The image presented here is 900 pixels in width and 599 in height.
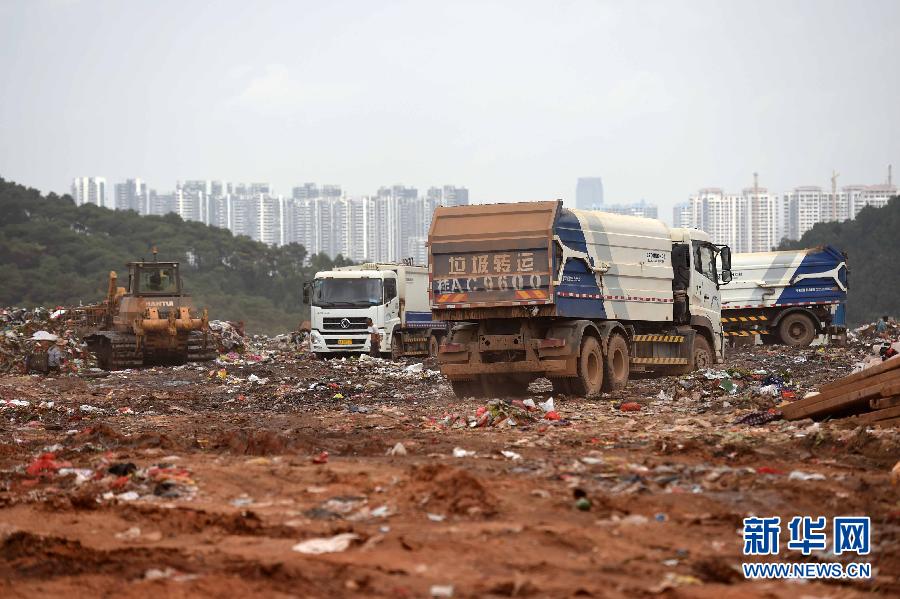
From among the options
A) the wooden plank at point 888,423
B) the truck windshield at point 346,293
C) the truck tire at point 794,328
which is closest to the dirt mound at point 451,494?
the wooden plank at point 888,423

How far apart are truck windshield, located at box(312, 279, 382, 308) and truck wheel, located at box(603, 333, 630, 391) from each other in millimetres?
13403

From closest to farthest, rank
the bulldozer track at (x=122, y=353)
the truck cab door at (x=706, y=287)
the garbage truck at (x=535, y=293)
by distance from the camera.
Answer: the garbage truck at (x=535, y=293)
the truck cab door at (x=706, y=287)
the bulldozer track at (x=122, y=353)

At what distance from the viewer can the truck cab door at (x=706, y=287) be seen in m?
21.4

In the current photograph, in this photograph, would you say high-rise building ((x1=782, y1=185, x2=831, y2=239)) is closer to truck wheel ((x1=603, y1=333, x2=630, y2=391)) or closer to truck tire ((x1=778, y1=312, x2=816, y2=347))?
truck tire ((x1=778, y1=312, x2=816, y2=347))

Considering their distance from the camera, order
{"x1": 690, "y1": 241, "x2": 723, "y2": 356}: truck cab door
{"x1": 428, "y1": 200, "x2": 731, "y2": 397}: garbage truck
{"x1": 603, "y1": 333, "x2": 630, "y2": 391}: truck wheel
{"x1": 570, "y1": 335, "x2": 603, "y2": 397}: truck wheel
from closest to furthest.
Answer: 1. {"x1": 428, "y1": 200, "x2": 731, "y2": 397}: garbage truck
2. {"x1": 570, "y1": 335, "x2": 603, "y2": 397}: truck wheel
3. {"x1": 603, "y1": 333, "x2": 630, "y2": 391}: truck wheel
4. {"x1": 690, "y1": 241, "x2": 723, "y2": 356}: truck cab door

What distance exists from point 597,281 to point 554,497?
1073cm

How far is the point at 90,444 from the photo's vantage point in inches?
482

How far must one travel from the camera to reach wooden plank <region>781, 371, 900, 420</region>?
35.4 feet

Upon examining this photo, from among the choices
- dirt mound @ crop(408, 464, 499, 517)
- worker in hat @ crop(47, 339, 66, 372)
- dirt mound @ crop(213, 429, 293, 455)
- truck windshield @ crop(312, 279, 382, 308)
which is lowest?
worker in hat @ crop(47, 339, 66, 372)

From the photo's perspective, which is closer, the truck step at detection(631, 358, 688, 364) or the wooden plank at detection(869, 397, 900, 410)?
the wooden plank at detection(869, 397, 900, 410)

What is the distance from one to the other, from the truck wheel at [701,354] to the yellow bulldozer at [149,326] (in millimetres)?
13626

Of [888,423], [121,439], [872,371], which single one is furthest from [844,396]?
[121,439]

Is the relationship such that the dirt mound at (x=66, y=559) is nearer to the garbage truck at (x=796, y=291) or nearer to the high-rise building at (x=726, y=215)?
the garbage truck at (x=796, y=291)

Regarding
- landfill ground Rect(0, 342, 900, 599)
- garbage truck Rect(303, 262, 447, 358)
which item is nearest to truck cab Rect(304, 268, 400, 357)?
garbage truck Rect(303, 262, 447, 358)
